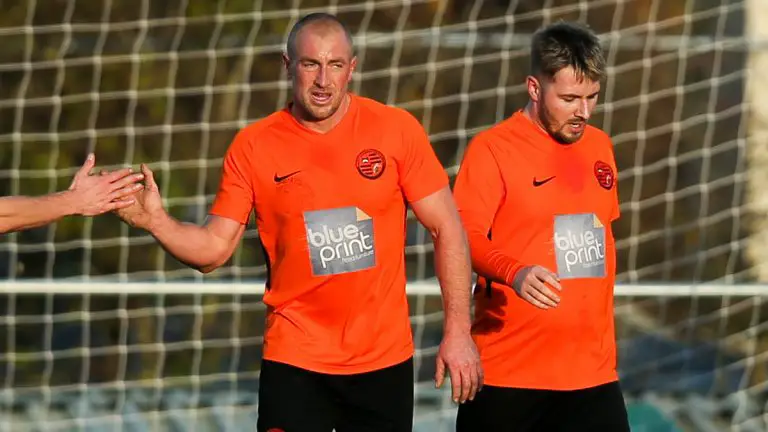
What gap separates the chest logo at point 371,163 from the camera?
17.4ft

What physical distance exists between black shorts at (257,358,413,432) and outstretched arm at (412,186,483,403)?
18cm

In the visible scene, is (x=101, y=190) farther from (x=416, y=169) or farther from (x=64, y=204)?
(x=416, y=169)

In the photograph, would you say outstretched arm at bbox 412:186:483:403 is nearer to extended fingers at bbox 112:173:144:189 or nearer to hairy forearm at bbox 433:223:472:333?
hairy forearm at bbox 433:223:472:333

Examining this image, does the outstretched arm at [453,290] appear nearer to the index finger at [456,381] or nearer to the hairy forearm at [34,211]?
the index finger at [456,381]

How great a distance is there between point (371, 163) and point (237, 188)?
0.44 metres

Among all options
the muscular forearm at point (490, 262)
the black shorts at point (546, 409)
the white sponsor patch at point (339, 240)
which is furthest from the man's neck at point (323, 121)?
the black shorts at point (546, 409)

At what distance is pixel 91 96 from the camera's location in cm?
895

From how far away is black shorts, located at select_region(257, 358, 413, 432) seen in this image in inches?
206

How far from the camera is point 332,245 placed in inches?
206

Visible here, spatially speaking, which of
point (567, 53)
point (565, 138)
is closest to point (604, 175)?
point (565, 138)

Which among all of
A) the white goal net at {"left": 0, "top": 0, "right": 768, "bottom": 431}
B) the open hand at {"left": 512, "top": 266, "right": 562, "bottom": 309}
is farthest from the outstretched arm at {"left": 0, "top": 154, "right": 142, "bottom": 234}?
the white goal net at {"left": 0, "top": 0, "right": 768, "bottom": 431}

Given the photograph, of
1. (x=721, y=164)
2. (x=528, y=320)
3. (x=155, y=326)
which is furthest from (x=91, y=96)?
(x=528, y=320)

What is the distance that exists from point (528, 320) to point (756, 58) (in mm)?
4232

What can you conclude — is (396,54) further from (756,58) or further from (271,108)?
(756,58)
